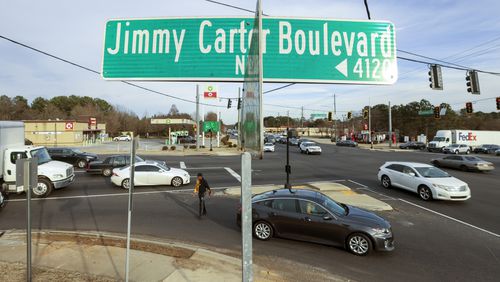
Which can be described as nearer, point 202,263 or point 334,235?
point 202,263

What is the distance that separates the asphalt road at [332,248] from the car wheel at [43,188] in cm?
44

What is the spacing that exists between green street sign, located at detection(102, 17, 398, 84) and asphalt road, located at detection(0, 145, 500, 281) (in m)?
5.25

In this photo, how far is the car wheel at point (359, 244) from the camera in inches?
306

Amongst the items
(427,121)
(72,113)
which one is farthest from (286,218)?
(72,113)

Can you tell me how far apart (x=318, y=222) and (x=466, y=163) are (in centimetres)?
2194

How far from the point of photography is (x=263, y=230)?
886cm

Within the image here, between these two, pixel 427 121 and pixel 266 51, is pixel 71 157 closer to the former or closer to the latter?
pixel 266 51

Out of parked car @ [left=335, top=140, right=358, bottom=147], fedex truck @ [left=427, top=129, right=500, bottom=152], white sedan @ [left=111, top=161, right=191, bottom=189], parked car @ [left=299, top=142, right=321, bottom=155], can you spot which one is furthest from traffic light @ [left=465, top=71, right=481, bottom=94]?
parked car @ [left=335, top=140, right=358, bottom=147]

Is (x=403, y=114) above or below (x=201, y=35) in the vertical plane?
above

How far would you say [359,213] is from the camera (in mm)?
8656

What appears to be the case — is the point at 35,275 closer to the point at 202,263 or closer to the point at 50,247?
the point at 50,247

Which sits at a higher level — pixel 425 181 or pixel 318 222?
pixel 425 181

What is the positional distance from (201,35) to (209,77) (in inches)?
16.6

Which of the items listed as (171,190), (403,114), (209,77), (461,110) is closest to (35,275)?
(209,77)
